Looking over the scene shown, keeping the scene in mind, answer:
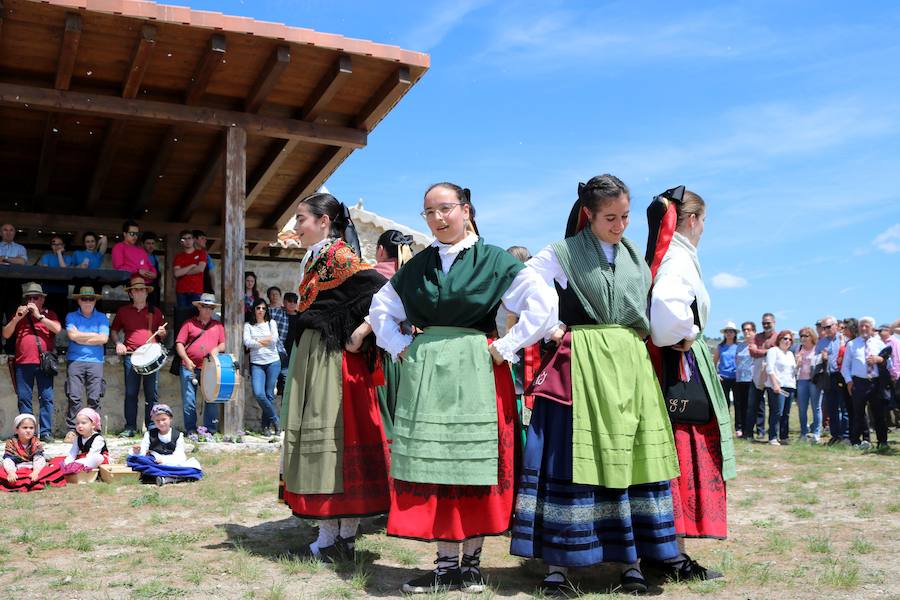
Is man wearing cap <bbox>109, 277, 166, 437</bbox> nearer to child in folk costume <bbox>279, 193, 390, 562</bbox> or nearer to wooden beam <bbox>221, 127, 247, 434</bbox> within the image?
wooden beam <bbox>221, 127, 247, 434</bbox>

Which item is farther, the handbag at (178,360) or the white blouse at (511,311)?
the handbag at (178,360)

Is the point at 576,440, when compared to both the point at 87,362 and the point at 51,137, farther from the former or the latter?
the point at 51,137

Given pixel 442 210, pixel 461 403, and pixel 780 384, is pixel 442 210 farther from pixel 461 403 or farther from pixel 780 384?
pixel 780 384

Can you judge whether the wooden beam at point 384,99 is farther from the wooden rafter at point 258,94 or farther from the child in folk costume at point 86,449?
the child in folk costume at point 86,449

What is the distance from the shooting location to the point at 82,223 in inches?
550

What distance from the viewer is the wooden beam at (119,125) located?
8.13 m

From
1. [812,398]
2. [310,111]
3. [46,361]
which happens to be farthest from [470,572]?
[812,398]

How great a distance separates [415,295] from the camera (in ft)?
12.9

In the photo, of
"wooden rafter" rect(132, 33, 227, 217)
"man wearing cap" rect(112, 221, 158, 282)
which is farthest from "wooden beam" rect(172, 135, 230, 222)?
"man wearing cap" rect(112, 221, 158, 282)

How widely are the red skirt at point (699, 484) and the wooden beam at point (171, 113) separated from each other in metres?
7.11

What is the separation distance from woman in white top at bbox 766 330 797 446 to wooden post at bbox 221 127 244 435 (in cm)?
721

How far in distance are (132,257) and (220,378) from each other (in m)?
3.44

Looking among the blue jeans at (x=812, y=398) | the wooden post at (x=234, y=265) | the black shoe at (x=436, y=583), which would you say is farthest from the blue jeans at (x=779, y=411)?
the black shoe at (x=436, y=583)

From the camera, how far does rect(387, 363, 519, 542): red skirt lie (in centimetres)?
370
